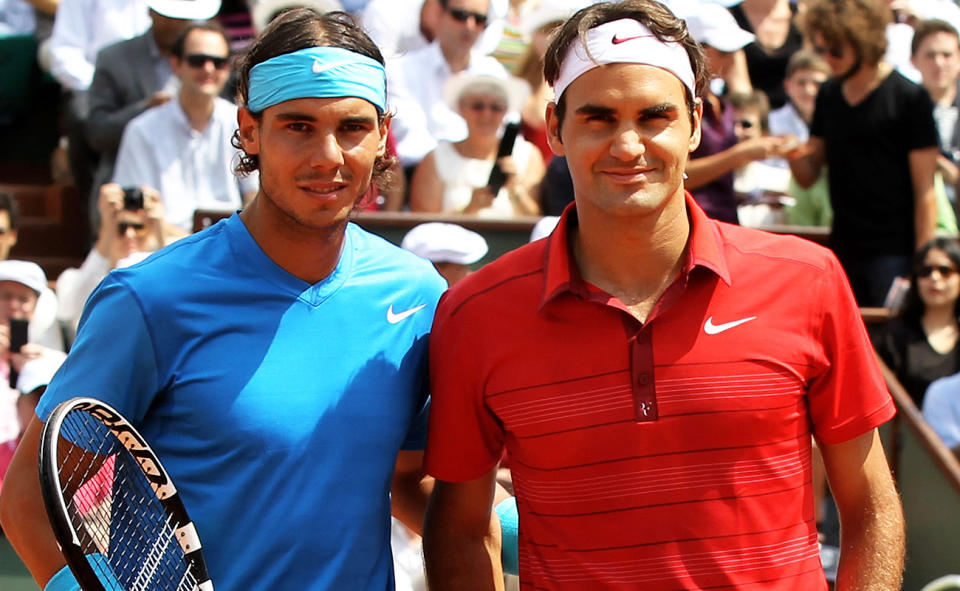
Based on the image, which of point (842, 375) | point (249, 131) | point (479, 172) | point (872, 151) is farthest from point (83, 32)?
point (842, 375)

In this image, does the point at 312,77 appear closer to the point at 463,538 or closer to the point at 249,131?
the point at 249,131

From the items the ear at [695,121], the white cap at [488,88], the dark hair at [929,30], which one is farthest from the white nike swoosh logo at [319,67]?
the dark hair at [929,30]

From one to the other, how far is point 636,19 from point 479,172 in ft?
14.1

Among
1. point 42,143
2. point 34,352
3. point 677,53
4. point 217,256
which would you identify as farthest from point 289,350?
point 42,143

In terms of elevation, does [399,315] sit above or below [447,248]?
above

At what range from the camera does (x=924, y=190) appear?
23.9ft

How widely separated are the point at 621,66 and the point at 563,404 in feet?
2.25

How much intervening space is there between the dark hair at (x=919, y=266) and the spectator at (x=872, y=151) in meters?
0.37

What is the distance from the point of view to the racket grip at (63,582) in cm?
270

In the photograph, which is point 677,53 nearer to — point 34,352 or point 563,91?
point 563,91

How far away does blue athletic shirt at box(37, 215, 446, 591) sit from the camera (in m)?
2.87

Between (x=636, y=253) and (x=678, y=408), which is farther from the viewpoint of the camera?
(x=636, y=253)

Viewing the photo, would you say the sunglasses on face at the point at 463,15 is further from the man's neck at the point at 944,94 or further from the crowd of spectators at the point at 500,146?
the man's neck at the point at 944,94

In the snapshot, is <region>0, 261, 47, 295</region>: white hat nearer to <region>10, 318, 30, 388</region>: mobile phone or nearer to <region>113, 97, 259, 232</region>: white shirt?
<region>10, 318, 30, 388</region>: mobile phone
